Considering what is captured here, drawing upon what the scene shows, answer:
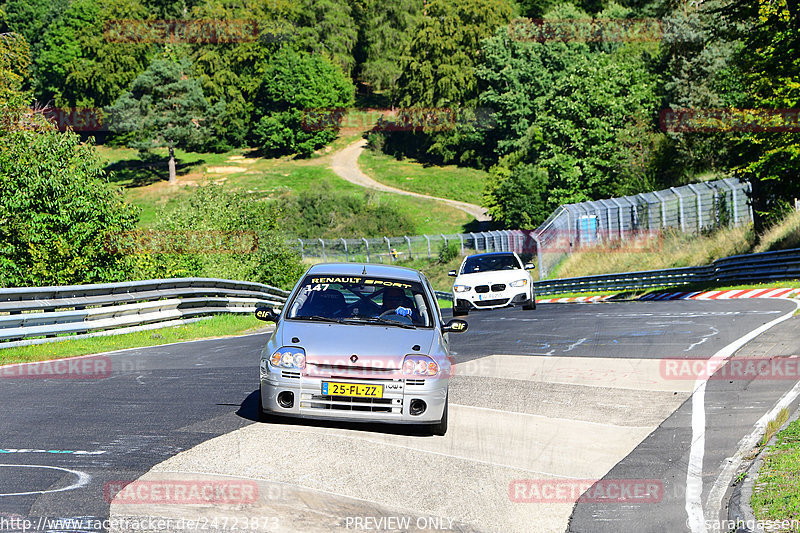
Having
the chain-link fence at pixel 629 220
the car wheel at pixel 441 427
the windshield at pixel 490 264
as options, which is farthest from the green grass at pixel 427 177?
the car wheel at pixel 441 427

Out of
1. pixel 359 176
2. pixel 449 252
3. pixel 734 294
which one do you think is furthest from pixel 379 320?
pixel 359 176

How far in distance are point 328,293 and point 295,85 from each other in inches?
3908

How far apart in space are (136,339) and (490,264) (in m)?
9.78

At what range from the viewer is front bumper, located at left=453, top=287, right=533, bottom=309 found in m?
24.1

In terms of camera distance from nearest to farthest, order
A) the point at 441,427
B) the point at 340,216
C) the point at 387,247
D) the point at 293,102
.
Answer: the point at 441,427, the point at 387,247, the point at 340,216, the point at 293,102

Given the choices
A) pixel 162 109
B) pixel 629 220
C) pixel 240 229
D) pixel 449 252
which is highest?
pixel 629 220

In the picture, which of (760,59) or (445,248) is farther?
(445,248)

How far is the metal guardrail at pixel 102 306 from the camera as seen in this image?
1560 cm

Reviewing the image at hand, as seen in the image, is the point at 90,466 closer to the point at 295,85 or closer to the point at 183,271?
the point at 183,271

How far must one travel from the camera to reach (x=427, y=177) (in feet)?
316

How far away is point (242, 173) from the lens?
9775cm

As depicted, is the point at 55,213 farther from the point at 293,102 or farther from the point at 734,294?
the point at 293,102

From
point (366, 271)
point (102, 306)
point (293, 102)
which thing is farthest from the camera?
point (293, 102)

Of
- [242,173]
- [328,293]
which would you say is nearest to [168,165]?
[242,173]
